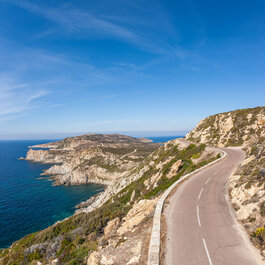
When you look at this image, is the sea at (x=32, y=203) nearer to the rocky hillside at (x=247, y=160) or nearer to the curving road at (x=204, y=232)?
the curving road at (x=204, y=232)

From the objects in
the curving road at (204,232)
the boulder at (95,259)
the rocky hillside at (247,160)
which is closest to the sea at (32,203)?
the boulder at (95,259)

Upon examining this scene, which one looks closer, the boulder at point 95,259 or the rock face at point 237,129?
the boulder at point 95,259

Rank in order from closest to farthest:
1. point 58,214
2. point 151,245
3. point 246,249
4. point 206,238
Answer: point 246,249 → point 151,245 → point 206,238 → point 58,214

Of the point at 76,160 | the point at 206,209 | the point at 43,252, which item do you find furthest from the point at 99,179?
the point at 206,209

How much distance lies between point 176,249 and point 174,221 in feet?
9.59

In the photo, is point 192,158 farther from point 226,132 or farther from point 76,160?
point 76,160

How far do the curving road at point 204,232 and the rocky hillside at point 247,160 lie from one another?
0.76m

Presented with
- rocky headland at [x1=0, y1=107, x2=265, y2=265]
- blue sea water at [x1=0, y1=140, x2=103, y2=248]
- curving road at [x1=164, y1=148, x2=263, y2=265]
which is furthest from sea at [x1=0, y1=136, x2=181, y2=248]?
curving road at [x1=164, y1=148, x2=263, y2=265]

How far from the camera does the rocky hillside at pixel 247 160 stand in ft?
33.0

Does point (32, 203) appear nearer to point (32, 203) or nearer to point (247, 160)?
point (32, 203)

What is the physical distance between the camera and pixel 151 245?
348 inches

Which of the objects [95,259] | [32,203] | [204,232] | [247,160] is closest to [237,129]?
[247,160]

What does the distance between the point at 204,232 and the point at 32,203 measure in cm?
6891

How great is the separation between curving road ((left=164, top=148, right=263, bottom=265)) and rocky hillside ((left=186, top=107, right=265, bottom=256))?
76 cm
